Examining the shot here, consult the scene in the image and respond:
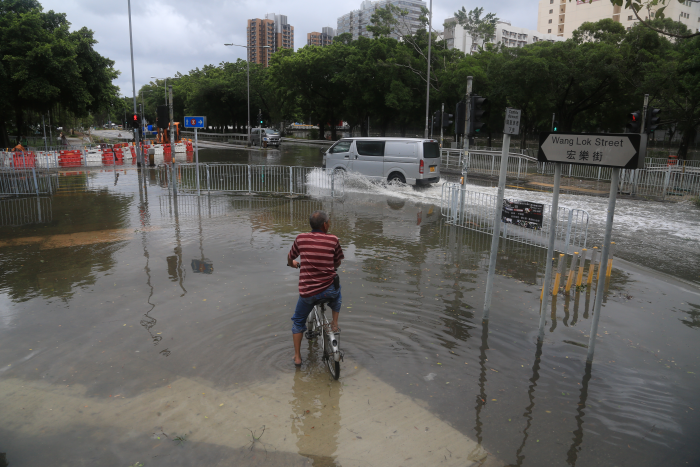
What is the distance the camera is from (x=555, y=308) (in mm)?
7234

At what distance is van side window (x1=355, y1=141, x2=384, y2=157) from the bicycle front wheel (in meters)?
14.4

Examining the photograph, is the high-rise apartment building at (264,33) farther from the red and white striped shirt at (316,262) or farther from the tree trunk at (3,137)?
the red and white striped shirt at (316,262)

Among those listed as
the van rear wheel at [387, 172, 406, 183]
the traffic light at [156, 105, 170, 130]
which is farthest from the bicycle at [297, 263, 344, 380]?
the traffic light at [156, 105, 170, 130]

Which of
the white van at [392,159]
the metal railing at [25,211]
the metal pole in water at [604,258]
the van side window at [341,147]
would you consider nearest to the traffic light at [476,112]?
the metal pole in water at [604,258]

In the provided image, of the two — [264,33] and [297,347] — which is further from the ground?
[264,33]

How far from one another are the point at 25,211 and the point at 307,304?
12.7m

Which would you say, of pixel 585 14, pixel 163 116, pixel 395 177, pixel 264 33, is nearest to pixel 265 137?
pixel 163 116

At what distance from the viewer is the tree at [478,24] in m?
57.3

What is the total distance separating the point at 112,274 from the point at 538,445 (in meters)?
7.18

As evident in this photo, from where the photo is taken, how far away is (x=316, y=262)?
16.4 ft

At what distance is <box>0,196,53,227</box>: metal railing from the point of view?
41.9 ft

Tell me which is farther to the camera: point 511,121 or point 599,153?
point 511,121

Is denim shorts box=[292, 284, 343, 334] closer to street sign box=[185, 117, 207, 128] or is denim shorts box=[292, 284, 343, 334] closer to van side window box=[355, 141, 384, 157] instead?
street sign box=[185, 117, 207, 128]

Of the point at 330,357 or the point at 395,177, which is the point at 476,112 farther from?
the point at 395,177
